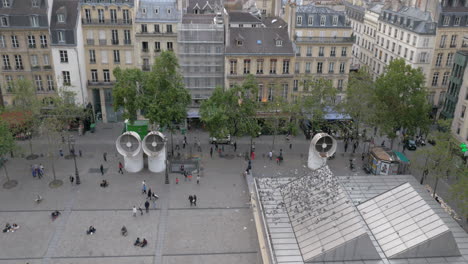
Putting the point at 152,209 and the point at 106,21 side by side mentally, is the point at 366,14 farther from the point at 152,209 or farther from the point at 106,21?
the point at 152,209

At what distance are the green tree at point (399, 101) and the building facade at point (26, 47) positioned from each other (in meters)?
41.5

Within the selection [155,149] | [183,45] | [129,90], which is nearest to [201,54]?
[183,45]

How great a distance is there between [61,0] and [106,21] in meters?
6.44

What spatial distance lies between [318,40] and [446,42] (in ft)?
63.4

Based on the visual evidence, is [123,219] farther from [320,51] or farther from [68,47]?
[320,51]

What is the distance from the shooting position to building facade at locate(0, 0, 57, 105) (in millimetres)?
54594

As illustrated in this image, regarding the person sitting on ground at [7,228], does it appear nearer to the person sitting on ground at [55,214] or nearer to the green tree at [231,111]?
the person sitting on ground at [55,214]

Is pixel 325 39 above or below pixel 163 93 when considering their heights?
above

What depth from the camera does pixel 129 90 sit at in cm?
4788

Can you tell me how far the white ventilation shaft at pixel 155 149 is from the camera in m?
47.2

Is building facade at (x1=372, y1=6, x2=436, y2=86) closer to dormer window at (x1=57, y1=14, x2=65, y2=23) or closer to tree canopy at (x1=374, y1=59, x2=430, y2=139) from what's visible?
tree canopy at (x1=374, y1=59, x2=430, y2=139)

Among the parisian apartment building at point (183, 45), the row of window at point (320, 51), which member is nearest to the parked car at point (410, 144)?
the parisian apartment building at point (183, 45)

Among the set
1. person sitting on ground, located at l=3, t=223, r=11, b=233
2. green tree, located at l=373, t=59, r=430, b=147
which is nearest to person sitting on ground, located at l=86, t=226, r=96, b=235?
person sitting on ground, located at l=3, t=223, r=11, b=233

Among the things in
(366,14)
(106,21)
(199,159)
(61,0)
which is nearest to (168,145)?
(199,159)
